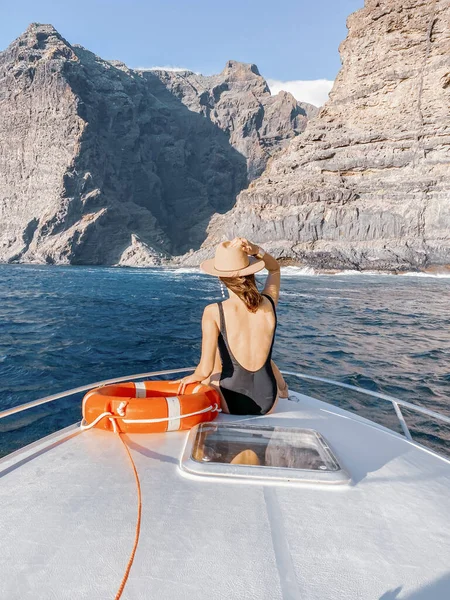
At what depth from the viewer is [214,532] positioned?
5.58 feet

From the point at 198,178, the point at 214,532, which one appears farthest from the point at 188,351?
the point at 198,178

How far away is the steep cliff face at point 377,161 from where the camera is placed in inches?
1991

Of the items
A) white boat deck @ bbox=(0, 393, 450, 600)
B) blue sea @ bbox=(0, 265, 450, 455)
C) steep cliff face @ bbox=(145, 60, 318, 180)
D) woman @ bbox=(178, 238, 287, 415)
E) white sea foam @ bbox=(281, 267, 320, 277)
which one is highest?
steep cliff face @ bbox=(145, 60, 318, 180)

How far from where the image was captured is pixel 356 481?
218cm

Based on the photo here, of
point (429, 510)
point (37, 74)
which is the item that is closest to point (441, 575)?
point (429, 510)

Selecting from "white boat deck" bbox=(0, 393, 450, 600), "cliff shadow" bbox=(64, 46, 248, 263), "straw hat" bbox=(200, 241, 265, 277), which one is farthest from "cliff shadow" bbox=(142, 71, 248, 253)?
"white boat deck" bbox=(0, 393, 450, 600)

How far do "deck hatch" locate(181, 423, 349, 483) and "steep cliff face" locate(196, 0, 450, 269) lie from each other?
5327 centimetres

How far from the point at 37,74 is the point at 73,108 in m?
16.5

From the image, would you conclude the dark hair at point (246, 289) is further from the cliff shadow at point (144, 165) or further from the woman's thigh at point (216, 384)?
the cliff shadow at point (144, 165)

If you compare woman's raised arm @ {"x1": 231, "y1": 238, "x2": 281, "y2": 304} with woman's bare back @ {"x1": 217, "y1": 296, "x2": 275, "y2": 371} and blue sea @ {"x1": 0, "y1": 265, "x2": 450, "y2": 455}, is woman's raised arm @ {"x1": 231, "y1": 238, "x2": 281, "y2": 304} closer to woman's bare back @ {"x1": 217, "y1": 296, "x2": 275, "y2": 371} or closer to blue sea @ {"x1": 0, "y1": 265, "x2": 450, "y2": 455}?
woman's bare back @ {"x1": 217, "y1": 296, "x2": 275, "y2": 371}

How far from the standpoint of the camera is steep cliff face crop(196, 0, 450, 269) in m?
50.6

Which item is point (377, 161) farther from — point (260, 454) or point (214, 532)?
point (214, 532)

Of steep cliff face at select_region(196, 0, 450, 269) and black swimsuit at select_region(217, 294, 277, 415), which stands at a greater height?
steep cliff face at select_region(196, 0, 450, 269)

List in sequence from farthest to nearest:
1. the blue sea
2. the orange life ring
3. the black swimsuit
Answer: the blue sea
the black swimsuit
the orange life ring
